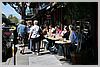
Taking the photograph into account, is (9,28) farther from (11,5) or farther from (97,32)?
(97,32)

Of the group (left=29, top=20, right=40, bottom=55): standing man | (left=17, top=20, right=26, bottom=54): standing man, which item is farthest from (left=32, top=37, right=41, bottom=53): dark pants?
(left=17, top=20, right=26, bottom=54): standing man

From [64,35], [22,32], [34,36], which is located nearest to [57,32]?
[64,35]

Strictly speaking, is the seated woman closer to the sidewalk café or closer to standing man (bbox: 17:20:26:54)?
the sidewalk café

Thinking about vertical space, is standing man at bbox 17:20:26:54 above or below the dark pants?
above

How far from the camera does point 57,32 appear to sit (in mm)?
2971

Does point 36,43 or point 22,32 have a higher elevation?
point 22,32

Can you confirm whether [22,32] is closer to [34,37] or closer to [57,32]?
[34,37]

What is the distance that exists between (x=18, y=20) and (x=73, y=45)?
0.61 metres

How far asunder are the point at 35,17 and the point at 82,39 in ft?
A: 1.74

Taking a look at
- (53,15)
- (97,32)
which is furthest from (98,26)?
(53,15)

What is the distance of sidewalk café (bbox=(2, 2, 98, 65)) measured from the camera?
9.64ft

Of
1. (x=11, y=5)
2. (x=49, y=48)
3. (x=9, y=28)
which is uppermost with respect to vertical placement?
(x=11, y=5)

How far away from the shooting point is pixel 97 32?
9.64 feet

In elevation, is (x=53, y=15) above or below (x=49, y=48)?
above
